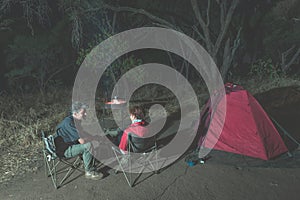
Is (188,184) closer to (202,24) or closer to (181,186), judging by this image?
(181,186)

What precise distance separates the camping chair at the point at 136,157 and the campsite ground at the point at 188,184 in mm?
164

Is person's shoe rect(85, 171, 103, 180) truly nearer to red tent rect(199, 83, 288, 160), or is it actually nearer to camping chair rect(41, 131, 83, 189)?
camping chair rect(41, 131, 83, 189)

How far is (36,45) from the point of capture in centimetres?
1214

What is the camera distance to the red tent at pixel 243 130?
4867 millimetres

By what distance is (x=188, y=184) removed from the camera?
418cm

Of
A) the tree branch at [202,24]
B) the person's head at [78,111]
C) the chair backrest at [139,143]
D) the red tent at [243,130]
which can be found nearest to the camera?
the chair backrest at [139,143]

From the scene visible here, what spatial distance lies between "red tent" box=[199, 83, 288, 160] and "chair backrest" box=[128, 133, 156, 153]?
1.32 metres

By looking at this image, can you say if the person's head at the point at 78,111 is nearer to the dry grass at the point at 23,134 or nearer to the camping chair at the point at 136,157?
the camping chair at the point at 136,157

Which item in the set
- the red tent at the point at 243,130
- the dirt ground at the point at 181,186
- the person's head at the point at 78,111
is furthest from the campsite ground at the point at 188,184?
the person's head at the point at 78,111

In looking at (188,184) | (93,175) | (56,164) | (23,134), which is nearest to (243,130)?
(188,184)

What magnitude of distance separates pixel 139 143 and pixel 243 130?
203 cm

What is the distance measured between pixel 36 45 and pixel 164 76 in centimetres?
668

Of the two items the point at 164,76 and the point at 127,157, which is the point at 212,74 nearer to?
the point at 164,76

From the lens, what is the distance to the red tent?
4.87 metres
